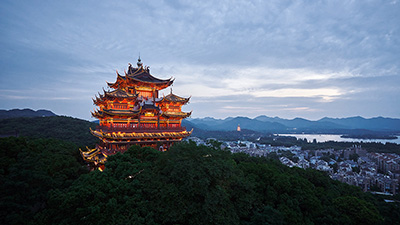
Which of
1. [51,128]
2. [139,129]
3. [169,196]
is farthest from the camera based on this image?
[51,128]

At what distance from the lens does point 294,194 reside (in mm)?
13227

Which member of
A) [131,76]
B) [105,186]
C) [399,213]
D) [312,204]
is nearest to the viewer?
[105,186]

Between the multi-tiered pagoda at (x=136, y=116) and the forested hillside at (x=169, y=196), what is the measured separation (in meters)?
6.10

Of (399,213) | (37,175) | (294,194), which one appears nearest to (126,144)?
(37,175)

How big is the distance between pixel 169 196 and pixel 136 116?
14028 mm

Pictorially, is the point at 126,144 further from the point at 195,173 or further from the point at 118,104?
the point at 195,173

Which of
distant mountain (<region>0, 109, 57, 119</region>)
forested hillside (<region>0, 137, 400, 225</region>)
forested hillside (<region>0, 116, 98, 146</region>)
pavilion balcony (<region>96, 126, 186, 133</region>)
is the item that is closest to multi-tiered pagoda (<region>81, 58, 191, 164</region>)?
pavilion balcony (<region>96, 126, 186, 133</region>)

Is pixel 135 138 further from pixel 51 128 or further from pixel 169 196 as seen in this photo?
pixel 51 128

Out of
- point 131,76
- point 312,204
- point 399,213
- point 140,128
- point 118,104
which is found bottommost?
point 399,213

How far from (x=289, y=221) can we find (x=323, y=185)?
9.12 meters

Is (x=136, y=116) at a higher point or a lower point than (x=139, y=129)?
higher

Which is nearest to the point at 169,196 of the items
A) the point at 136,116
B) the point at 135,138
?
the point at 135,138

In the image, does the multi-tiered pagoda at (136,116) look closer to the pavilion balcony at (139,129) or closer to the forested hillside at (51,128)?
the pavilion balcony at (139,129)

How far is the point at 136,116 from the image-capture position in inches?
860
